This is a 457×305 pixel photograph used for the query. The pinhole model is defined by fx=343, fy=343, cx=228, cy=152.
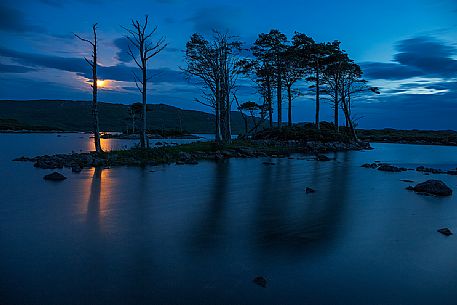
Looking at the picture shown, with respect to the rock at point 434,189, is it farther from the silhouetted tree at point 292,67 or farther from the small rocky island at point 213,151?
the silhouetted tree at point 292,67

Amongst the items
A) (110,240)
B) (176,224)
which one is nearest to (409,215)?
(176,224)

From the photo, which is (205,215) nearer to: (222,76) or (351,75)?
(222,76)

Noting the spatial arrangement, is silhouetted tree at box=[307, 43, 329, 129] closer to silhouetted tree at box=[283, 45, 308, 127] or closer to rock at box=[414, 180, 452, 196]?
silhouetted tree at box=[283, 45, 308, 127]

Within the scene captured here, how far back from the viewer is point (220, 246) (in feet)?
24.8

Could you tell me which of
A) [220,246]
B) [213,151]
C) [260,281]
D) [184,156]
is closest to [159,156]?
[184,156]

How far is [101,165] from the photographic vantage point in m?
23.6

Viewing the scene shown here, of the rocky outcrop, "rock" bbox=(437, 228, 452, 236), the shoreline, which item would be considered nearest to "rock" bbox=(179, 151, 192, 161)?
the shoreline

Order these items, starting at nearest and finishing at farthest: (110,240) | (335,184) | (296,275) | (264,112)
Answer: (296,275)
(110,240)
(335,184)
(264,112)

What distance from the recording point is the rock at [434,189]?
49.9 ft

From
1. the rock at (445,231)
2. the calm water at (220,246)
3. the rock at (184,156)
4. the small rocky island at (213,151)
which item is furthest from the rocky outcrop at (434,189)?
the rock at (184,156)

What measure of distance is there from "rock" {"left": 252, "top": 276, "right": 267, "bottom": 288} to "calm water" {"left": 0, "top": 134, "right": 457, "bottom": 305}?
14 centimetres

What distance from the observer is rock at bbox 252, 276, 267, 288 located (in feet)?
18.4

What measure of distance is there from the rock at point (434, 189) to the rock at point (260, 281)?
42.0ft

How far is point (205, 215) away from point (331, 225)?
3739 mm
